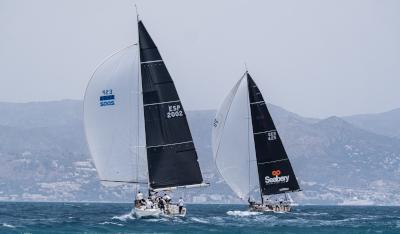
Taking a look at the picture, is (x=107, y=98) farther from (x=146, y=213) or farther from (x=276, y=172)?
(x=276, y=172)

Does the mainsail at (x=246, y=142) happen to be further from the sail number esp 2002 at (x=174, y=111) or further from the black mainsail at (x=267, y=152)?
the sail number esp 2002 at (x=174, y=111)

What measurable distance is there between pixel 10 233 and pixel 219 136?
3432cm

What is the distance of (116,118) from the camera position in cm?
7275

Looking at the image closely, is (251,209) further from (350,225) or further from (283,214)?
(350,225)

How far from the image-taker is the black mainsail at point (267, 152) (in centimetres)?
9156

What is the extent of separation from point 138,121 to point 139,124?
0.26 m

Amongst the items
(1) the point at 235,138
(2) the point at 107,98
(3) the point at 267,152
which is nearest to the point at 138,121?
(2) the point at 107,98

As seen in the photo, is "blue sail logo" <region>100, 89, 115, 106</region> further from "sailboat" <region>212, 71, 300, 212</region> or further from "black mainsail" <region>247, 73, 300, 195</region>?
"black mainsail" <region>247, 73, 300, 195</region>

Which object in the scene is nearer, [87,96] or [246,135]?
[87,96]

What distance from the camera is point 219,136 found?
91062 millimetres

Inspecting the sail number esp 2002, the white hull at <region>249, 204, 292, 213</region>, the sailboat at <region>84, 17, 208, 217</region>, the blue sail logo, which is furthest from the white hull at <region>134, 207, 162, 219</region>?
the white hull at <region>249, 204, 292, 213</region>

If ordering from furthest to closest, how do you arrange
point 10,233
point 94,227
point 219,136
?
point 219,136 < point 94,227 < point 10,233

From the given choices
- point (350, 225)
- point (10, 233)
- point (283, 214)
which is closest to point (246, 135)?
point (283, 214)

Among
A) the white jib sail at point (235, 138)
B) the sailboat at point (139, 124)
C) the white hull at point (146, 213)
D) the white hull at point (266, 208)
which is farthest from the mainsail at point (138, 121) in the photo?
the white hull at point (266, 208)
